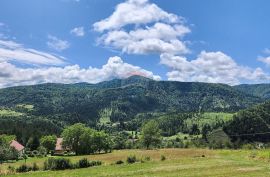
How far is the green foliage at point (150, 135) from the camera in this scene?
154 meters

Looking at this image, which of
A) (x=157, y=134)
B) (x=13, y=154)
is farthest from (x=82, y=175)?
(x=157, y=134)

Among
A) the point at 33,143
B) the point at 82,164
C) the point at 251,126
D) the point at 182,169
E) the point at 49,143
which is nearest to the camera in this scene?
the point at 182,169

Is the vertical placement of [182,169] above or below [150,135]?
below

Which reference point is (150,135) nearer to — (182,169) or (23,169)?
(23,169)

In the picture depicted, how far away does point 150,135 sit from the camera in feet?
509

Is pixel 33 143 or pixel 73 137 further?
pixel 33 143

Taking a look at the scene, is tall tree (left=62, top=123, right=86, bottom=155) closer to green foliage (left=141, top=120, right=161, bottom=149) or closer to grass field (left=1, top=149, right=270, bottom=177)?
green foliage (left=141, top=120, right=161, bottom=149)

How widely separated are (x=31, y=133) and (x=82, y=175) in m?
129

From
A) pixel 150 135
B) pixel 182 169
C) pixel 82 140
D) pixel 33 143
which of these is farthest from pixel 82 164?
pixel 33 143

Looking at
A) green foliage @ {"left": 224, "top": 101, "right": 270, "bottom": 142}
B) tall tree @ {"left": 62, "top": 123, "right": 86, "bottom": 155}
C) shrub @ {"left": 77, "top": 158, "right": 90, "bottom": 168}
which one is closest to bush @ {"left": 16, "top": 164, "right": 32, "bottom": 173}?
shrub @ {"left": 77, "top": 158, "right": 90, "bottom": 168}

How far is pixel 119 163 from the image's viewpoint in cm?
7756


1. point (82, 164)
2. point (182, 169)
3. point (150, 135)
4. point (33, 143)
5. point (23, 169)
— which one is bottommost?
point (23, 169)

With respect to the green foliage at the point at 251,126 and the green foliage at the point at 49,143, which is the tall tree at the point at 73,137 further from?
the green foliage at the point at 251,126

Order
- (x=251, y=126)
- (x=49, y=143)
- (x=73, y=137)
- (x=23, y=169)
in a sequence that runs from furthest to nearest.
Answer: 1. (x=251, y=126)
2. (x=49, y=143)
3. (x=73, y=137)
4. (x=23, y=169)
